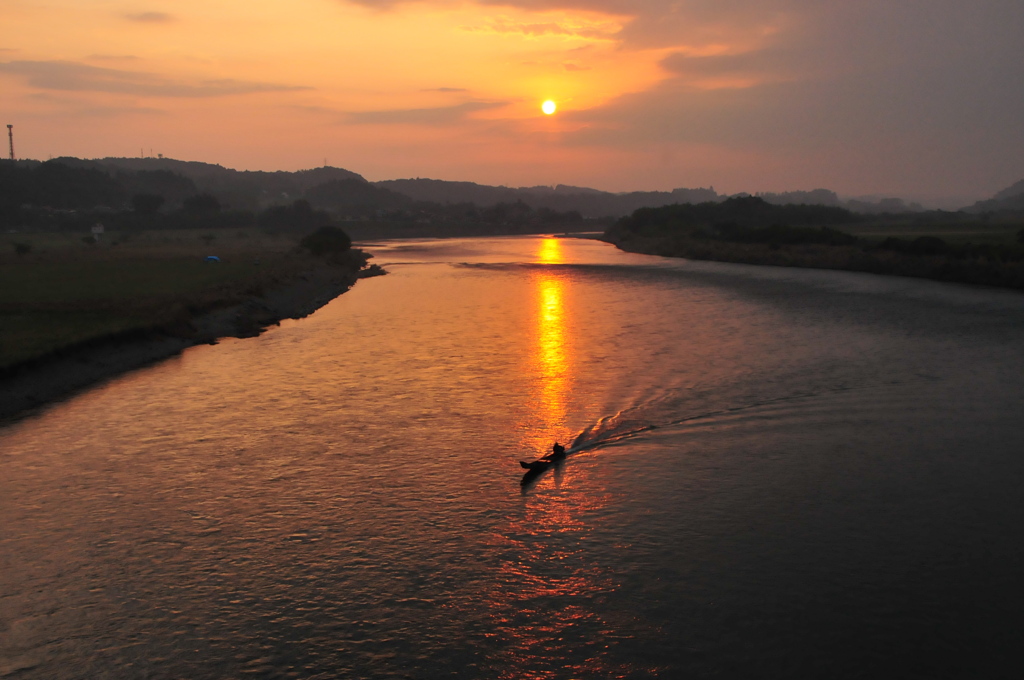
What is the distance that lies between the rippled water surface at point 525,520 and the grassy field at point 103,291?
10.1 ft

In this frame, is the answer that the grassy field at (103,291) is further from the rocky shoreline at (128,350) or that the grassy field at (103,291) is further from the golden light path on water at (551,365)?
the golden light path on water at (551,365)

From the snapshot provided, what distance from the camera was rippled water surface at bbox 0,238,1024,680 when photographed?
9836 mm

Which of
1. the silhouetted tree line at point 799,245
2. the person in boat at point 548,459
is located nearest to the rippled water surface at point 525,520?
the person in boat at point 548,459

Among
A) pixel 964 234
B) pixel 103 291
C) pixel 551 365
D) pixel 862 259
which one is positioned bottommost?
pixel 551 365

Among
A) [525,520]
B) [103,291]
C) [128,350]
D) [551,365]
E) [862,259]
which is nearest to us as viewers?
[525,520]

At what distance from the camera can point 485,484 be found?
15422 mm

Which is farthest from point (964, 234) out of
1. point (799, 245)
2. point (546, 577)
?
point (546, 577)

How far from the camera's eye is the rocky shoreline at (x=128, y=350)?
2188 centimetres

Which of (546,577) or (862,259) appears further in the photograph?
(862,259)

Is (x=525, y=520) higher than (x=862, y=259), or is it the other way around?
(x=862, y=259)

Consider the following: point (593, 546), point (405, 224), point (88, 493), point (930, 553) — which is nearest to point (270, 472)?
point (88, 493)

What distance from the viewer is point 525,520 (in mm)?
13680

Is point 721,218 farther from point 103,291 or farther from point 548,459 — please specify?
point 548,459

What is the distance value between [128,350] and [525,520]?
20234 millimetres
